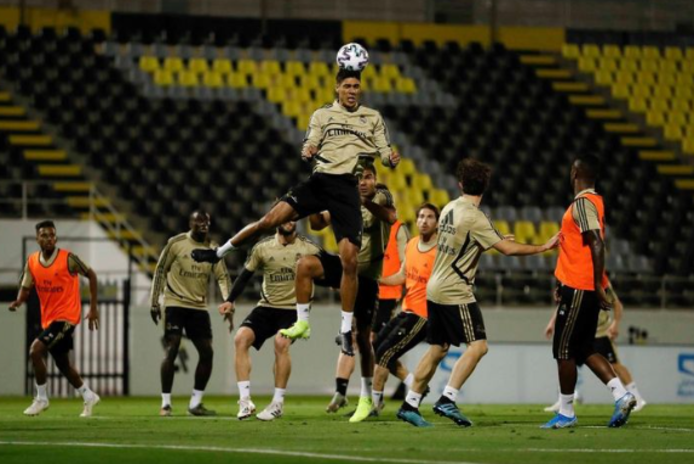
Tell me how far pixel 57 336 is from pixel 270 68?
17.4m

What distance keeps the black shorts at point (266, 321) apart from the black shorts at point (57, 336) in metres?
2.38

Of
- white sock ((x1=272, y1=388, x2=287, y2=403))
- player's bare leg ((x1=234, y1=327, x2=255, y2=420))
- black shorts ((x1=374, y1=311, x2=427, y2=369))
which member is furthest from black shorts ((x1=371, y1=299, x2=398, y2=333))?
white sock ((x1=272, y1=388, x2=287, y2=403))

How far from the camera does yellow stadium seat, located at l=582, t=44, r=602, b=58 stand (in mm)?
37125

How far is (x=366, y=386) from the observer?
14852 mm

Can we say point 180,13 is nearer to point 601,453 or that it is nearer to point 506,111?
point 506,111

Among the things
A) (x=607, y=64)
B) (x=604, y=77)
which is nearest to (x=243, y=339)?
(x=604, y=77)

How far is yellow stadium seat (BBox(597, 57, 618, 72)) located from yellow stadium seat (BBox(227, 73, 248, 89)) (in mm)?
9181

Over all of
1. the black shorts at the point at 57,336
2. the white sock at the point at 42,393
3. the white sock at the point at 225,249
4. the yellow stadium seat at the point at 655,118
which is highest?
the yellow stadium seat at the point at 655,118

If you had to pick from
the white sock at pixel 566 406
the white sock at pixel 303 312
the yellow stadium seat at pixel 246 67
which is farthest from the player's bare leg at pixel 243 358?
the yellow stadium seat at pixel 246 67

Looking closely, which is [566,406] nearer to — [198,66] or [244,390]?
[244,390]

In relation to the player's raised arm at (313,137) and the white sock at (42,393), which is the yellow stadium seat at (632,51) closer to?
the white sock at (42,393)

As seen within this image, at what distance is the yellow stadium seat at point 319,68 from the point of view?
33781 mm

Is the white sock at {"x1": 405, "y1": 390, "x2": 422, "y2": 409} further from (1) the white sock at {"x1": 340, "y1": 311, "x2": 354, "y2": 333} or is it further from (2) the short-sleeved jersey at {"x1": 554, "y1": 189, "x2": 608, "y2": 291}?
(2) the short-sleeved jersey at {"x1": 554, "y1": 189, "x2": 608, "y2": 291}

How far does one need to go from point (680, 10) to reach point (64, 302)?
23.9m
